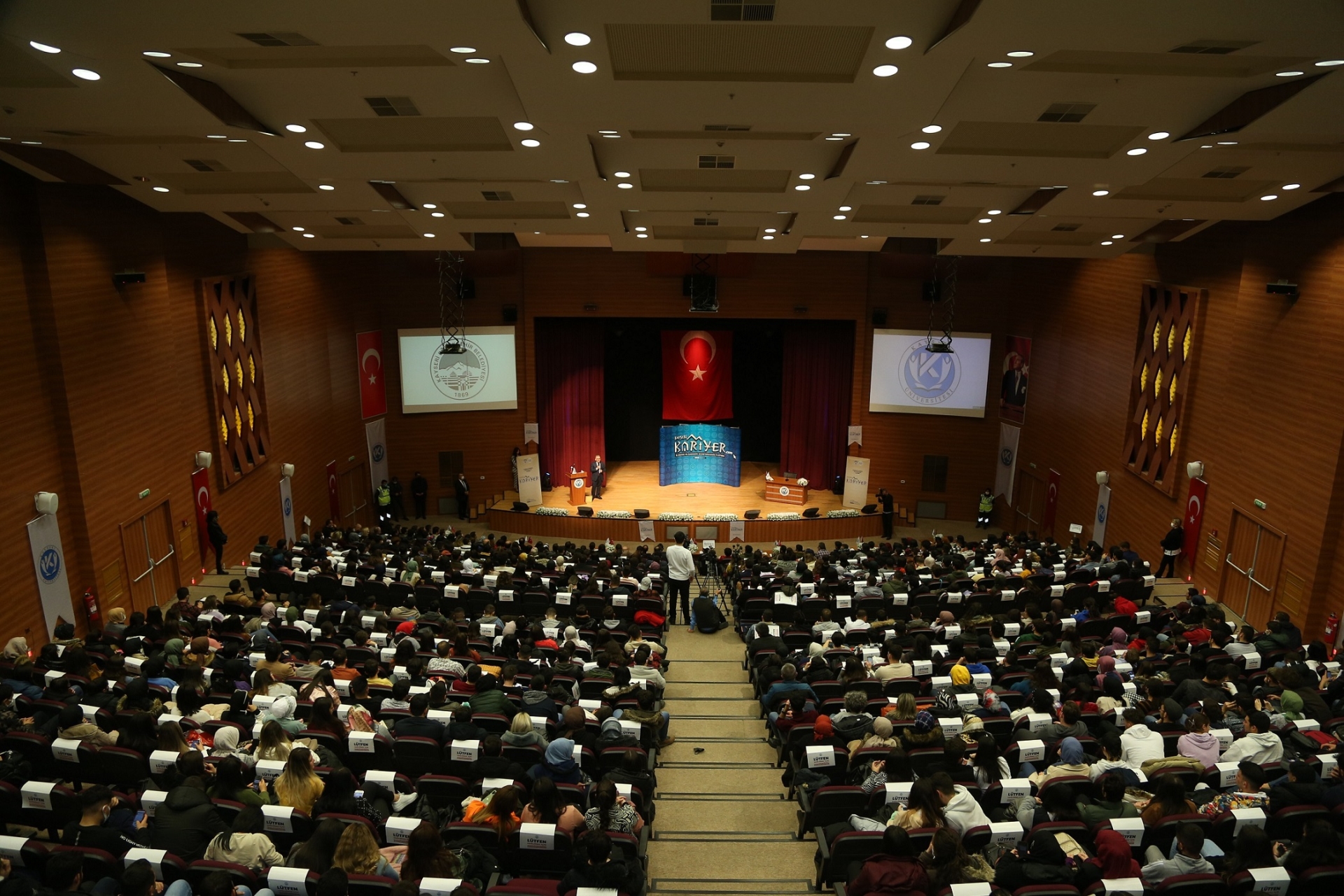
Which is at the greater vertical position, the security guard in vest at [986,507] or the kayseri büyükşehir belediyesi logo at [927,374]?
the kayseri büyükşehir belediyesi logo at [927,374]

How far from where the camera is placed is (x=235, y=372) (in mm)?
15453

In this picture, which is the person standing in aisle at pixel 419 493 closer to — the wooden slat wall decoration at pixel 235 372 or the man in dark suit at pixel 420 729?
the wooden slat wall decoration at pixel 235 372

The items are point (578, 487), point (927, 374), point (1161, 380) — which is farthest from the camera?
point (578, 487)

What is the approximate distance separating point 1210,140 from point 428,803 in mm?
9813

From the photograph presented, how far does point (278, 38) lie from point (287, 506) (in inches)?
486

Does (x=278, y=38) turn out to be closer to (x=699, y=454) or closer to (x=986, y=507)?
(x=699, y=454)

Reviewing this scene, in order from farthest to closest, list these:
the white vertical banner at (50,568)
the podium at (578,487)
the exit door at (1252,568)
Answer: the podium at (578,487) < the exit door at (1252,568) < the white vertical banner at (50,568)

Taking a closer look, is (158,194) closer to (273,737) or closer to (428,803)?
(273,737)

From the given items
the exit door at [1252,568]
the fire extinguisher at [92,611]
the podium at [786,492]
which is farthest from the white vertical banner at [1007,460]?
the fire extinguisher at [92,611]

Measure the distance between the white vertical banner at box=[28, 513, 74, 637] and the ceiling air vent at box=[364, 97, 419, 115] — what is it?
6720 mm

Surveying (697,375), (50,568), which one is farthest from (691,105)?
(697,375)

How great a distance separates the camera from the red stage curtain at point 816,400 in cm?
2320

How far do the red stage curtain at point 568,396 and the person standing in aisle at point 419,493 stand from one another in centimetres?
319

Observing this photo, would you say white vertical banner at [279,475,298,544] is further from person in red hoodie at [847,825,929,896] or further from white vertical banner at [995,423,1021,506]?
white vertical banner at [995,423,1021,506]
